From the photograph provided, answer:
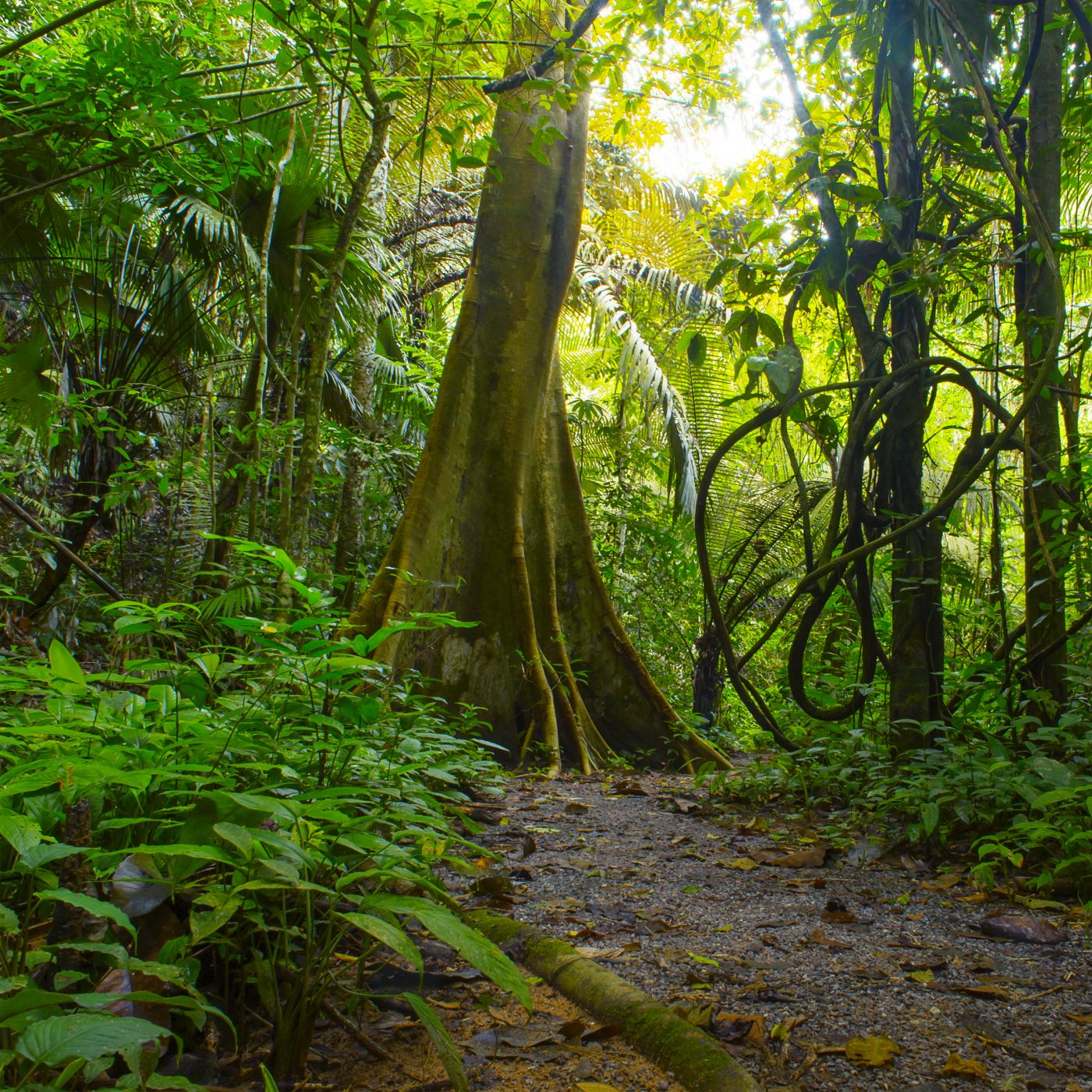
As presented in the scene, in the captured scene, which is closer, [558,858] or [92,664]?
[558,858]

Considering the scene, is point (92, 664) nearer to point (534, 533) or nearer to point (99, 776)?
point (534, 533)

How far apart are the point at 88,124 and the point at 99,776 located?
314cm

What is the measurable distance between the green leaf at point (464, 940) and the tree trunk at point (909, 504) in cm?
219

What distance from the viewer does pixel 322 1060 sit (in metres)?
1.20

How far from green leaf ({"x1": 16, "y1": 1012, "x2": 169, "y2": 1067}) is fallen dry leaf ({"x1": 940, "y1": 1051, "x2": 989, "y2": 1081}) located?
44.7 inches

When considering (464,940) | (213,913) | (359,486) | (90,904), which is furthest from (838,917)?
(359,486)

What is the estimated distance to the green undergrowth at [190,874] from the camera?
952 millimetres

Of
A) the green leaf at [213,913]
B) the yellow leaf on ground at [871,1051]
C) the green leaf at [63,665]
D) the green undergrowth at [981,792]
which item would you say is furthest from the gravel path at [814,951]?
the green leaf at [63,665]

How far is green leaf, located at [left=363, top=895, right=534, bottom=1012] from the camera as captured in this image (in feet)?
3.44

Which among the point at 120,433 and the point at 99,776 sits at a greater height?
the point at 120,433

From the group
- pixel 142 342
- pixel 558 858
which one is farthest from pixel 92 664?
pixel 558 858

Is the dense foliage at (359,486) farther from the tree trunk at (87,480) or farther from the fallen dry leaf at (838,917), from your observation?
the fallen dry leaf at (838,917)

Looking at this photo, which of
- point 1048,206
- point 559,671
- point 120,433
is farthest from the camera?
point 559,671

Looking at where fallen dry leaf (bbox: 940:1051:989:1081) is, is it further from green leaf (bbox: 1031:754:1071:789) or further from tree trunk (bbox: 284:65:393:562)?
tree trunk (bbox: 284:65:393:562)
